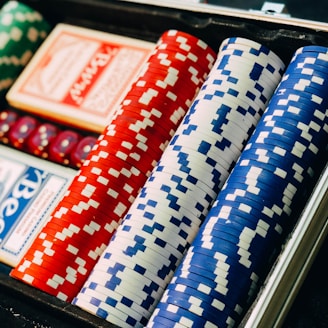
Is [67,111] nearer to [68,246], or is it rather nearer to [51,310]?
[68,246]

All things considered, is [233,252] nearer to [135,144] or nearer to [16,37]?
[135,144]

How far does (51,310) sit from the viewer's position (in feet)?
6.63

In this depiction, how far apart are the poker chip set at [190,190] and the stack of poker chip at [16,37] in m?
1.03

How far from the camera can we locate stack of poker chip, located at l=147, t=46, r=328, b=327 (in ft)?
6.08

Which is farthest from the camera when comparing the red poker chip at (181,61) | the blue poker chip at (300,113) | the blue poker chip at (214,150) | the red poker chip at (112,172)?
the red poker chip at (181,61)

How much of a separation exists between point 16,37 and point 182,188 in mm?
1592

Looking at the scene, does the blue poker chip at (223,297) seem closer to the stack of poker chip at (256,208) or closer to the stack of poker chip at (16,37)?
the stack of poker chip at (256,208)

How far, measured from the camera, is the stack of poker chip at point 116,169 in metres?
2.14

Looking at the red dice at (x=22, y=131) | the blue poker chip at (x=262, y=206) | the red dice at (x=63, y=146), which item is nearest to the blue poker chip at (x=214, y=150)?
the blue poker chip at (x=262, y=206)

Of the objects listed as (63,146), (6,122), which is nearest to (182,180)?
(63,146)

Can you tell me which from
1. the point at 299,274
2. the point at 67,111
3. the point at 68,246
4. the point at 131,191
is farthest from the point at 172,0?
the point at 299,274

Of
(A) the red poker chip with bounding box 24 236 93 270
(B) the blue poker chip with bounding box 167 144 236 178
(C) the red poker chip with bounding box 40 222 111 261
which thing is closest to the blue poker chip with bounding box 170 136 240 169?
(B) the blue poker chip with bounding box 167 144 236 178

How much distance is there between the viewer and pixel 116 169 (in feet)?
7.37

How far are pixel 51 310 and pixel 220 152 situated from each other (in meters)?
0.90
